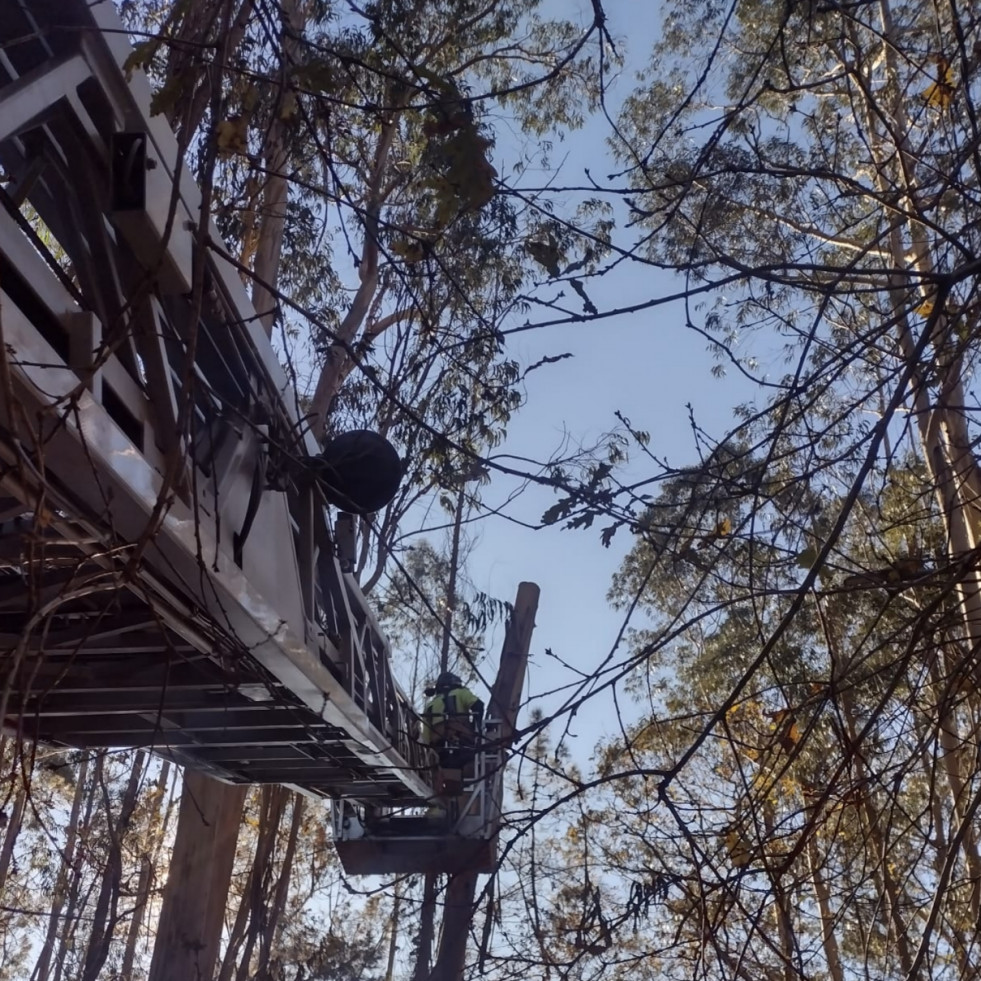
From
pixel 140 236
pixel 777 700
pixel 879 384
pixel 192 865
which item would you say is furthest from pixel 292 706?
pixel 777 700

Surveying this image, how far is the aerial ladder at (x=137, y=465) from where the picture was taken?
211 cm

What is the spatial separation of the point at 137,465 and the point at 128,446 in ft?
0.18

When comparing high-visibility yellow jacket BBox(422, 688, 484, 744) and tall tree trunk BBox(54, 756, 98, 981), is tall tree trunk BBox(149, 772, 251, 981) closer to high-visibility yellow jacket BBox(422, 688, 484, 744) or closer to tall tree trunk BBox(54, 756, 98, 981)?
tall tree trunk BBox(54, 756, 98, 981)

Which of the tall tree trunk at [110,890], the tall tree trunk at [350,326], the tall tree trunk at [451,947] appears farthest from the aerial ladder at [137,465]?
the tall tree trunk at [350,326]

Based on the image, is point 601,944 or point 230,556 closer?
point 601,944

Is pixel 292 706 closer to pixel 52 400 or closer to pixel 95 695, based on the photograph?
pixel 95 695

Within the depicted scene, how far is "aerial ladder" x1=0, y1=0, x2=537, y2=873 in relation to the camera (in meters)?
2.11

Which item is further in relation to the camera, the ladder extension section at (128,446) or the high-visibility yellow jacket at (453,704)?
the high-visibility yellow jacket at (453,704)

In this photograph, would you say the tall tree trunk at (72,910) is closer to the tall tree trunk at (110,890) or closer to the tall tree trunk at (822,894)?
the tall tree trunk at (110,890)

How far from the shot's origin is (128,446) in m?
2.41

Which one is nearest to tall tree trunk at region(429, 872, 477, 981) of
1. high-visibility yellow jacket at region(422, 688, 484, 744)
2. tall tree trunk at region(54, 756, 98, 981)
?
high-visibility yellow jacket at region(422, 688, 484, 744)

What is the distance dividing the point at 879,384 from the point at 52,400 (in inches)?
72.5

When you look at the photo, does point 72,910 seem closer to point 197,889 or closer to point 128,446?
point 197,889

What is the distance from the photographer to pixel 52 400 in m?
2.07
